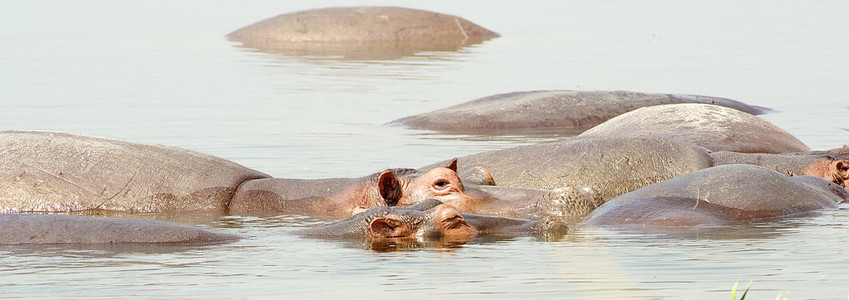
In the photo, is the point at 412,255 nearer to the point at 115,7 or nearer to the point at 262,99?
the point at 262,99

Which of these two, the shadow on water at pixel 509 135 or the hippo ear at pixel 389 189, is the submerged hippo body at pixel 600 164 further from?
the shadow on water at pixel 509 135

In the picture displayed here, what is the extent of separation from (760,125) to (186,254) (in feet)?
20.9

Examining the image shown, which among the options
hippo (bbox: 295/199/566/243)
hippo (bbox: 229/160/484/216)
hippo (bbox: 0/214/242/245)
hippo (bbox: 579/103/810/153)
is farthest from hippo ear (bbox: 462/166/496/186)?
hippo (bbox: 579/103/810/153)

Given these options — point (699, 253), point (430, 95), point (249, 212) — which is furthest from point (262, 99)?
point (699, 253)

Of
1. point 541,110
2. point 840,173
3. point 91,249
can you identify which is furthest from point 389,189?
point 541,110

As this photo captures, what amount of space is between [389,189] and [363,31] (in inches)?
640

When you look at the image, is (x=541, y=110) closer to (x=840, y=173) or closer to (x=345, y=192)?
(x=840, y=173)

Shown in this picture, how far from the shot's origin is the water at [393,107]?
6840 millimetres

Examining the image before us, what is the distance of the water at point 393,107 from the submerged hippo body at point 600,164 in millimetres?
1617

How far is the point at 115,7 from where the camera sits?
34656mm

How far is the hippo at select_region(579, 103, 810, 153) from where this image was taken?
39.6 ft

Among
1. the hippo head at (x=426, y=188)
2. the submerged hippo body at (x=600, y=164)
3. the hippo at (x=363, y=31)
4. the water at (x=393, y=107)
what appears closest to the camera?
the water at (x=393, y=107)

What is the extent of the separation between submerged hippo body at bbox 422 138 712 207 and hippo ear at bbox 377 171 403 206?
885mm

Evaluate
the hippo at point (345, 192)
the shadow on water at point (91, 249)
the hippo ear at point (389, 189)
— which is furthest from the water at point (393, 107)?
the hippo ear at point (389, 189)
